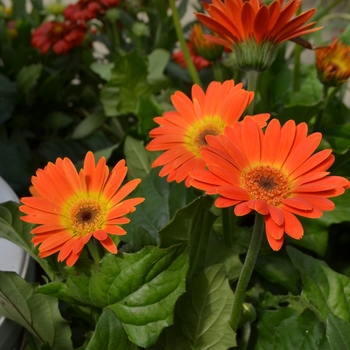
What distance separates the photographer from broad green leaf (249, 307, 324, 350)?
1.35ft

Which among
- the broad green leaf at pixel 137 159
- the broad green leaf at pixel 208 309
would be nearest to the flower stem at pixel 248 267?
the broad green leaf at pixel 208 309

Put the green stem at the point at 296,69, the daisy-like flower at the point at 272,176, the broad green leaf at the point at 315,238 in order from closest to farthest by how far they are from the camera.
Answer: the daisy-like flower at the point at 272,176 → the broad green leaf at the point at 315,238 → the green stem at the point at 296,69

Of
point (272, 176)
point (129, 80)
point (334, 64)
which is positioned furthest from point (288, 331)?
point (129, 80)

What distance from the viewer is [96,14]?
0.78 meters

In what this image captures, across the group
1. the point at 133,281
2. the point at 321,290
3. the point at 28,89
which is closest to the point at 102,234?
the point at 133,281

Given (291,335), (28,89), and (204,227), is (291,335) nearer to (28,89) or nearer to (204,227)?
(204,227)

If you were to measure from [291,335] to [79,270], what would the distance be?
189 millimetres

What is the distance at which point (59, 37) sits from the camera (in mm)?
772

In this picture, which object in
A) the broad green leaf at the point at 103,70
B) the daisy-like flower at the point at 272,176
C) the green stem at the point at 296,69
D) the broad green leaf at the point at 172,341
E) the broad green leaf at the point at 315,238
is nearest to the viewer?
the daisy-like flower at the point at 272,176

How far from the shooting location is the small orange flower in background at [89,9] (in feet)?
2.50

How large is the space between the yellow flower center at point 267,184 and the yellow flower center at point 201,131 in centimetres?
6

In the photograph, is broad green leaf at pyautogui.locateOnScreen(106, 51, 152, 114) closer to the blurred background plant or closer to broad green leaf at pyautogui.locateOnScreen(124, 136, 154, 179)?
the blurred background plant

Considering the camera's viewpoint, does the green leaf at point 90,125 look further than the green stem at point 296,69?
Yes

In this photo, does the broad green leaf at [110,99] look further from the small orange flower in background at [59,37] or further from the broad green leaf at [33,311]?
the broad green leaf at [33,311]
